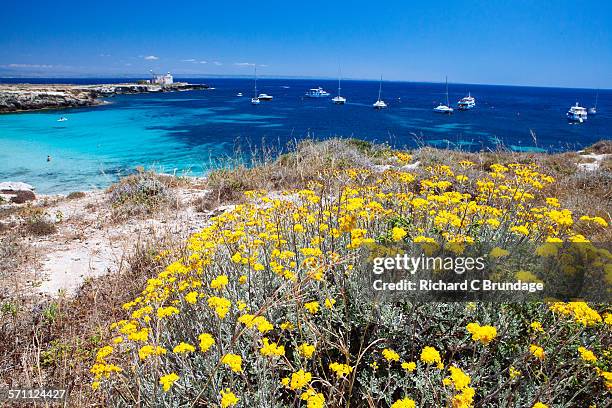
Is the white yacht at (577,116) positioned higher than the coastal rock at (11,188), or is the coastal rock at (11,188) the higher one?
the white yacht at (577,116)

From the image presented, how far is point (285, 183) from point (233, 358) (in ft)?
25.5

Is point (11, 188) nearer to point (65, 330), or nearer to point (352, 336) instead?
point (65, 330)

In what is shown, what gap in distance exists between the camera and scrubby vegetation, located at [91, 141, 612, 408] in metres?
2.06

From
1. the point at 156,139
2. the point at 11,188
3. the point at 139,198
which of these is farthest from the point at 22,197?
the point at 156,139

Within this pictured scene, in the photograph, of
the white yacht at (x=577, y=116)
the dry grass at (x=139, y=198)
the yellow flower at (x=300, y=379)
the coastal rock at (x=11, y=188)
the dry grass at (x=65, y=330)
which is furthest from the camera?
the white yacht at (x=577, y=116)

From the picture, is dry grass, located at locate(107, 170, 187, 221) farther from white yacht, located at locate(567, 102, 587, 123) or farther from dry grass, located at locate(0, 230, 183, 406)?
white yacht, located at locate(567, 102, 587, 123)

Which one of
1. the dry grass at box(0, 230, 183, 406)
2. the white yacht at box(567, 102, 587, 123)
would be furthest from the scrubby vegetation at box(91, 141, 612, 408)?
the white yacht at box(567, 102, 587, 123)

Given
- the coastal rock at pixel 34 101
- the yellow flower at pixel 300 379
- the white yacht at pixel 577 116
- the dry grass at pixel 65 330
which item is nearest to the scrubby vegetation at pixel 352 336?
the yellow flower at pixel 300 379

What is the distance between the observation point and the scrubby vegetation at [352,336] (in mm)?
2061

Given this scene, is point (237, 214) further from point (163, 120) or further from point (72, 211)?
point (163, 120)

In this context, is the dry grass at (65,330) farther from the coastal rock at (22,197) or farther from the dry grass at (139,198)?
the coastal rock at (22,197)

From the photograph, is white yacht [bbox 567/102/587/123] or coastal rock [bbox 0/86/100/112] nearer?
coastal rock [bbox 0/86/100/112]

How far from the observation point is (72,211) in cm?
908

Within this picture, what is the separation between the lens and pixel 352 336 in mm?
2824
